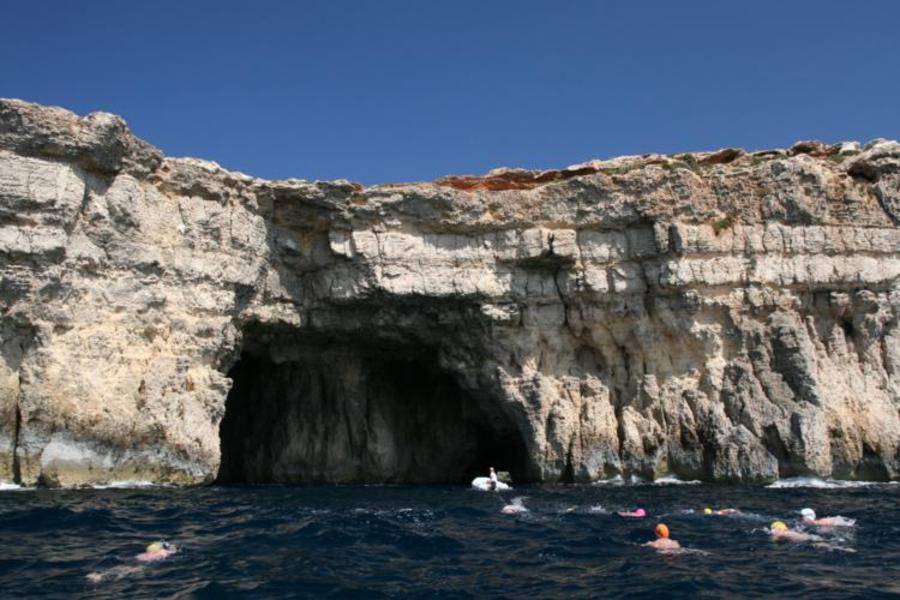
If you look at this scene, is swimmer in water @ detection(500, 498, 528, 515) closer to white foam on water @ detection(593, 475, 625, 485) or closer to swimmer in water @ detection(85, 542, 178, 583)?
white foam on water @ detection(593, 475, 625, 485)

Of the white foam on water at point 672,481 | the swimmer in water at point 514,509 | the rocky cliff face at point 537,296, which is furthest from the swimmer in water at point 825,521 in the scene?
the white foam on water at point 672,481

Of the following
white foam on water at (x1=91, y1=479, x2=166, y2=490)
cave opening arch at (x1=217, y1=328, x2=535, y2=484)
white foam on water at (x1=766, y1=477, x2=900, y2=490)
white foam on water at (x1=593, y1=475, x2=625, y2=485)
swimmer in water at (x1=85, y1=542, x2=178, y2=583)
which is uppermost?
cave opening arch at (x1=217, y1=328, x2=535, y2=484)

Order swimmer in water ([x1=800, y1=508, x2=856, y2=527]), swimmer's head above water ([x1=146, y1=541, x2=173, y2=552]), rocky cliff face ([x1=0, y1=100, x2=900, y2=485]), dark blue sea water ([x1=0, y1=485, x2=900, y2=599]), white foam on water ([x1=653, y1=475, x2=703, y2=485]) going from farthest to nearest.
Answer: white foam on water ([x1=653, y1=475, x2=703, y2=485]) → rocky cliff face ([x1=0, y1=100, x2=900, y2=485]) → swimmer in water ([x1=800, y1=508, x2=856, y2=527]) → swimmer's head above water ([x1=146, y1=541, x2=173, y2=552]) → dark blue sea water ([x1=0, y1=485, x2=900, y2=599])

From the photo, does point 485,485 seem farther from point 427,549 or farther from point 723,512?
point 427,549

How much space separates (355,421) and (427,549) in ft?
68.7

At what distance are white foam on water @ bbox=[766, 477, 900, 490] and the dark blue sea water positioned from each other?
307 centimetres

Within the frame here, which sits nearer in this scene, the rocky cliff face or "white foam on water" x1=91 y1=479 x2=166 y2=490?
"white foam on water" x1=91 y1=479 x2=166 y2=490

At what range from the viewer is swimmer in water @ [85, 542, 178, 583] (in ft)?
37.1

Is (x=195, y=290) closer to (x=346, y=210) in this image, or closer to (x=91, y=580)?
(x=346, y=210)

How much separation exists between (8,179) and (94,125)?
282 cm

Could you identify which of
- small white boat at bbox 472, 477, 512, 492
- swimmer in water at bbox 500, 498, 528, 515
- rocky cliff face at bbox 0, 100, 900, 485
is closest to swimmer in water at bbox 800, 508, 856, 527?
swimmer in water at bbox 500, 498, 528, 515

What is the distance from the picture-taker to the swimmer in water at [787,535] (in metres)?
14.7

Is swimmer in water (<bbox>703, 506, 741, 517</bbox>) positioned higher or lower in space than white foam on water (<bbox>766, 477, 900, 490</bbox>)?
higher

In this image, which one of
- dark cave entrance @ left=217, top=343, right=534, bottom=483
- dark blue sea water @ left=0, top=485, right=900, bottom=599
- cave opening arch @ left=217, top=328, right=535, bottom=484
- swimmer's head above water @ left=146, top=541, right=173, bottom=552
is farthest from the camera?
dark cave entrance @ left=217, top=343, right=534, bottom=483
